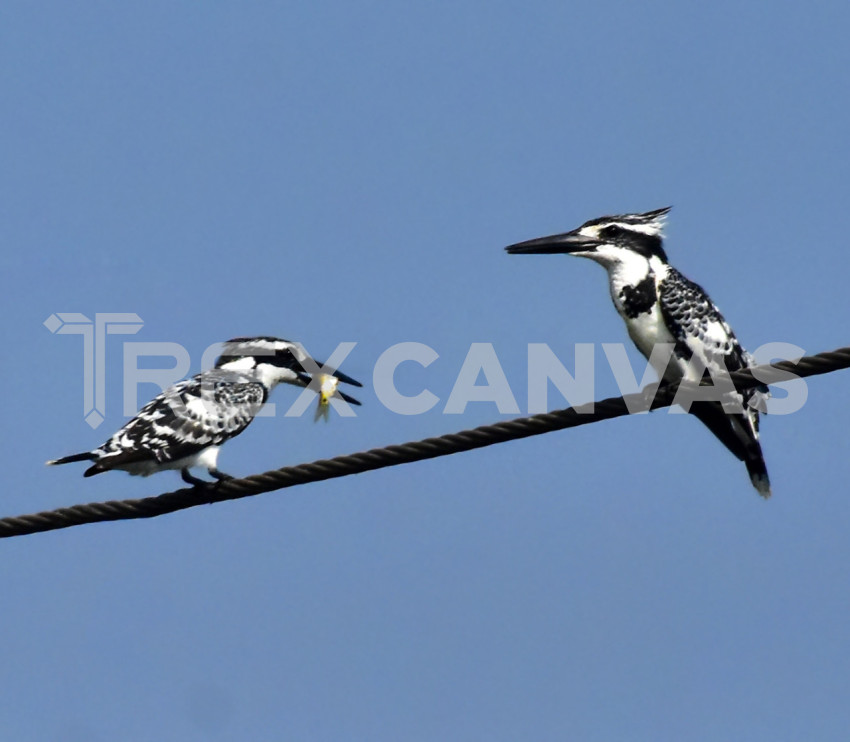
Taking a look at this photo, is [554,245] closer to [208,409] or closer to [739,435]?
[739,435]

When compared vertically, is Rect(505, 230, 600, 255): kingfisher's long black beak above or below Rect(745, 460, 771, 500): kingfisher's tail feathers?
above

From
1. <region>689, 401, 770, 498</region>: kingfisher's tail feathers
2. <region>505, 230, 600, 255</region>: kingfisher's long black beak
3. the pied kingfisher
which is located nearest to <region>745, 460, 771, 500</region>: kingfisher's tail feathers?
<region>689, 401, 770, 498</region>: kingfisher's tail feathers

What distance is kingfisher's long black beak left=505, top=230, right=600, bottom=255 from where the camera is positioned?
7.00 meters

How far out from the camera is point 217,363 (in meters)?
7.90

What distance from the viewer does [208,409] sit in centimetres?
700

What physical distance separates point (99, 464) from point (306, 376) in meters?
1.60

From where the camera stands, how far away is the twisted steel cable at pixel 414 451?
185 inches

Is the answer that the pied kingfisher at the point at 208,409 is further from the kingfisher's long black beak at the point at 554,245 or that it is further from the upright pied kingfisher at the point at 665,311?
the upright pied kingfisher at the point at 665,311

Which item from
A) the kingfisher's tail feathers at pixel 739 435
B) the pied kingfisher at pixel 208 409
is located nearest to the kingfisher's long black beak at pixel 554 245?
the kingfisher's tail feathers at pixel 739 435

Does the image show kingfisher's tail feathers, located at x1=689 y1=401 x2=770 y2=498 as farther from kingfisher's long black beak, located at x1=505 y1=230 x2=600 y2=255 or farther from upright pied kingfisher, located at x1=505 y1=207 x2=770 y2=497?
kingfisher's long black beak, located at x1=505 y1=230 x2=600 y2=255

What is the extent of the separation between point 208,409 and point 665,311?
7.91 ft

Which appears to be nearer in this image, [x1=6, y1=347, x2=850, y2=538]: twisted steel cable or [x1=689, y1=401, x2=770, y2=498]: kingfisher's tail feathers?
[x1=6, y1=347, x2=850, y2=538]: twisted steel cable

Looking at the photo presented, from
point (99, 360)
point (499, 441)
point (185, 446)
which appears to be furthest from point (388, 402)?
point (99, 360)

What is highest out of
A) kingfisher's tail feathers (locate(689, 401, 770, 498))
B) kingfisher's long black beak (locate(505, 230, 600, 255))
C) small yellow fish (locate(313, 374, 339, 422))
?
kingfisher's long black beak (locate(505, 230, 600, 255))
